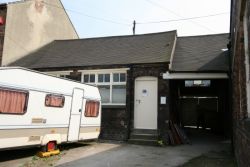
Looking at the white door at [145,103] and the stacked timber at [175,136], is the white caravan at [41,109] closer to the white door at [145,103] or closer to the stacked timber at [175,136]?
Result: the white door at [145,103]

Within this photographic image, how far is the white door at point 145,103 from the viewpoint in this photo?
15.9m

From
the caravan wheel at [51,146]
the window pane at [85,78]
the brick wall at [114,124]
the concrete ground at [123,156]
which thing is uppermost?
the window pane at [85,78]

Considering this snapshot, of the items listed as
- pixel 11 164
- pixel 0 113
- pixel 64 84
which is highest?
pixel 64 84

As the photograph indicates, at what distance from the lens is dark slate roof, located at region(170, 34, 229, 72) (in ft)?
51.7

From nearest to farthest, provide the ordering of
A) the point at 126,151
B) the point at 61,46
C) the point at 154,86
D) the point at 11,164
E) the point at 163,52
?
the point at 11,164
the point at 126,151
the point at 154,86
the point at 163,52
the point at 61,46

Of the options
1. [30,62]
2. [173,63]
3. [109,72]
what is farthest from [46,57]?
[173,63]

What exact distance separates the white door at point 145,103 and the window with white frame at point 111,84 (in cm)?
90

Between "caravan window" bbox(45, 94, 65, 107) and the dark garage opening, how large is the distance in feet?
23.6

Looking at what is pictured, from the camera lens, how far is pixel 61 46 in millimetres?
22109

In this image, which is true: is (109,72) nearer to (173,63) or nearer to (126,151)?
(173,63)

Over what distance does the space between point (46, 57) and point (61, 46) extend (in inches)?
81.8

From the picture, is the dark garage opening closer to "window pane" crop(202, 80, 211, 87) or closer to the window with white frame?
"window pane" crop(202, 80, 211, 87)

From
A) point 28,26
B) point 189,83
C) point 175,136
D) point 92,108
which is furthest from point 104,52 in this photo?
point 175,136

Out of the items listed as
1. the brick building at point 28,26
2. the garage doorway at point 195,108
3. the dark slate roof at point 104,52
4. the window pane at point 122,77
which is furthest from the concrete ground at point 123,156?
the garage doorway at point 195,108
